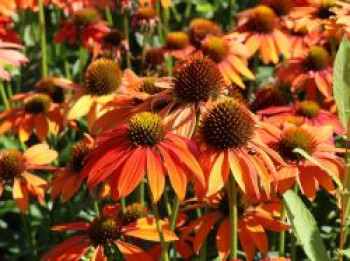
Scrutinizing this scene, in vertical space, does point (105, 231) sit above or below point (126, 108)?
below

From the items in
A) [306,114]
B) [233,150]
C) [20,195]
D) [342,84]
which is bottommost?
[20,195]

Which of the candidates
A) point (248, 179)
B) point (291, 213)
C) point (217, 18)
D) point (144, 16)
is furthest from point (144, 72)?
point (291, 213)

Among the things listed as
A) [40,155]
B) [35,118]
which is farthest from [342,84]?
[35,118]

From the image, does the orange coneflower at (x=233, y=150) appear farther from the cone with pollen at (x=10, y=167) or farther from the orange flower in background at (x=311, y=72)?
the orange flower in background at (x=311, y=72)

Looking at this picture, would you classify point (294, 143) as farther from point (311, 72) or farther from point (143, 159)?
point (311, 72)

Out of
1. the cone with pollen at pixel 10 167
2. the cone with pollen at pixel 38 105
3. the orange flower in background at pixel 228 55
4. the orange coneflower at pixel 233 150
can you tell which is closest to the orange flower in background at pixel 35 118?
the cone with pollen at pixel 38 105

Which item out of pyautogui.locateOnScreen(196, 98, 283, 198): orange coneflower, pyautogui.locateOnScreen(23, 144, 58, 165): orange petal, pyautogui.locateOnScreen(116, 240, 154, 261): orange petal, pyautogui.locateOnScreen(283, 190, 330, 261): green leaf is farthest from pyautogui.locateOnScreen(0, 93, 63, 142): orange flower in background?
pyautogui.locateOnScreen(283, 190, 330, 261): green leaf

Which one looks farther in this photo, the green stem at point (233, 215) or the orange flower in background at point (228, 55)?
the orange flower in background at point (228, 55)

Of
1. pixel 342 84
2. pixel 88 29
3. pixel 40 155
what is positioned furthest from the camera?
pixel 88 29
